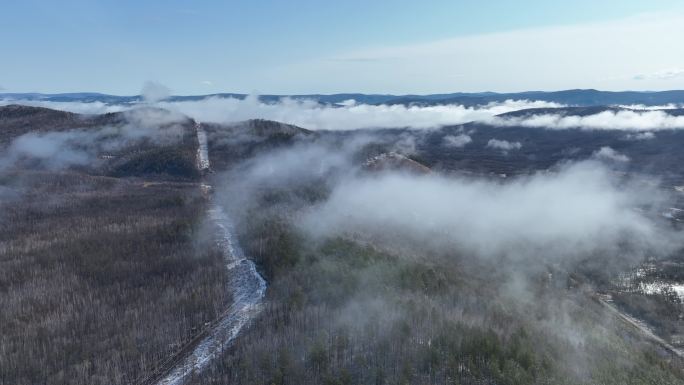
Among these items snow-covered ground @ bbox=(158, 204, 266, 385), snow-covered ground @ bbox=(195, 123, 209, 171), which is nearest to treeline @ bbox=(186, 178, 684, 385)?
snow-covered ground @ bbox=(158, 204, 266, 385)

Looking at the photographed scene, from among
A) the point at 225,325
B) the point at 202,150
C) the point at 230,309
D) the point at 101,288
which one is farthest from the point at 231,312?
the point at 202,150

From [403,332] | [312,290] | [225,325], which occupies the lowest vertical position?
[225,325]

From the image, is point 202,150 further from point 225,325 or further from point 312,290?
point 225,325

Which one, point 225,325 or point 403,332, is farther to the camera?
point 225,325

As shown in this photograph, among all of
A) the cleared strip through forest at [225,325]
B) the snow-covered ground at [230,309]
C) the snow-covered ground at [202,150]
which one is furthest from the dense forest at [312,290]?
the snow-covered ground at [202,150]

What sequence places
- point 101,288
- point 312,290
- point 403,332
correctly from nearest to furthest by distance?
point 403,332
point 312,290
point 101,288

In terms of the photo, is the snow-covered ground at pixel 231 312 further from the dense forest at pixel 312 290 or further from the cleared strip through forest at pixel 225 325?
the dense forest at pixel 312 290

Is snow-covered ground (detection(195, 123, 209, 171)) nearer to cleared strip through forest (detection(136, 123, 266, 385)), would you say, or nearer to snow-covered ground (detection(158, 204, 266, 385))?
snow-covered ground (detection(158, 204, 266, 385))

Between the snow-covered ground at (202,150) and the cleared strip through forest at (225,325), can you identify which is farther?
the snow-covered ground at (202,150)

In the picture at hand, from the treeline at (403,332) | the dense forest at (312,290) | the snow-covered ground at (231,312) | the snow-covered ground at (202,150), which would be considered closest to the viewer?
the treeline at (403,332)
